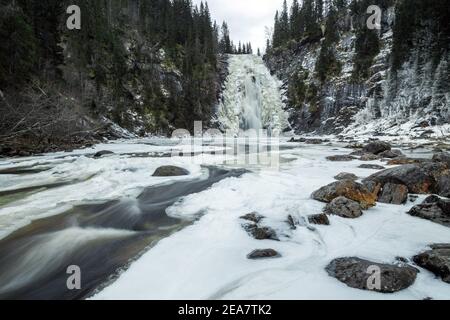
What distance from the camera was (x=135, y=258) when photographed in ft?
13.1

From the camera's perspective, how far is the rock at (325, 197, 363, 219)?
5109mm

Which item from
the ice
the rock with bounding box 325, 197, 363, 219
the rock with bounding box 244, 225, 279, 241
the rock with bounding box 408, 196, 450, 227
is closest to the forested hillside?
the ice

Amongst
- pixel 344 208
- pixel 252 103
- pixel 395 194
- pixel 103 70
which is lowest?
pixel 344 208

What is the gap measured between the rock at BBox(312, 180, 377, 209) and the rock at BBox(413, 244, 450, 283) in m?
2.09

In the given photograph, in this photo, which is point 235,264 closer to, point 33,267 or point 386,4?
point 33,267

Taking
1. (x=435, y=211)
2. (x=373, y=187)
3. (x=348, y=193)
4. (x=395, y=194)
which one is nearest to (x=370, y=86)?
(x=373, y=187)

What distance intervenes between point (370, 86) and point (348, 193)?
33.0 m

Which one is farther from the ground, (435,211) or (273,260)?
(435,211)

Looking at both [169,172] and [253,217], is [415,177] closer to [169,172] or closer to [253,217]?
[253,217]

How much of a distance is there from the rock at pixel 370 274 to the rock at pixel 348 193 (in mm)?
2489

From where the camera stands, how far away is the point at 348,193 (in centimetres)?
591

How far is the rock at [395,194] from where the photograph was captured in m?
5.82

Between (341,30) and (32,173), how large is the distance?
45335mm

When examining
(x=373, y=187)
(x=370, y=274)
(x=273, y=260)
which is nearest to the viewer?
(x=370, y=274)
